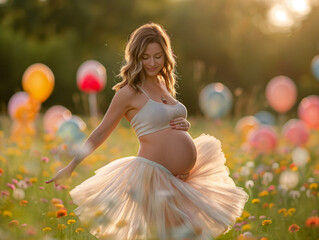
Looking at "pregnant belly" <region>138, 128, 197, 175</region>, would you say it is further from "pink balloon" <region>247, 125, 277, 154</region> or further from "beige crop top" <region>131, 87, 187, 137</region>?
"pink balloon" <region>247, 125, 277, 154</region>

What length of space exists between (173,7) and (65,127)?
1448cm

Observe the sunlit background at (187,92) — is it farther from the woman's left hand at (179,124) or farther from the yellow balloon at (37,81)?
the woman's left hand at (179,124)

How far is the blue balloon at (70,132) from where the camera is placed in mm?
5887

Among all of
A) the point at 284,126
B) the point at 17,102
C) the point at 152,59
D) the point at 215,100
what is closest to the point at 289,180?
the point at 152,59

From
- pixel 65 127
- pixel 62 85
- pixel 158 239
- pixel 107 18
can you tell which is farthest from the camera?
pixel 107 18

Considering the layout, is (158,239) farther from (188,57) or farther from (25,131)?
(188,57)

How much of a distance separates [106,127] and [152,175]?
0.42 metres

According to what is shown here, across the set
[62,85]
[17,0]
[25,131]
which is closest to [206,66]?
[62,85]

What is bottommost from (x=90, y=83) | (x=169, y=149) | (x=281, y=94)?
(x=169, y=149)

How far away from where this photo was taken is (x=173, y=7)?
64.4ft

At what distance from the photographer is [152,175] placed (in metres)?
2.81

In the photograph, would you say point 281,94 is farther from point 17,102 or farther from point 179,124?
point 179,124

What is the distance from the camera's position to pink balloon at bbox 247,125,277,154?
19.1ft

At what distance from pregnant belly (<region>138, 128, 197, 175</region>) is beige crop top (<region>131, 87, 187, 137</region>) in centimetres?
4
